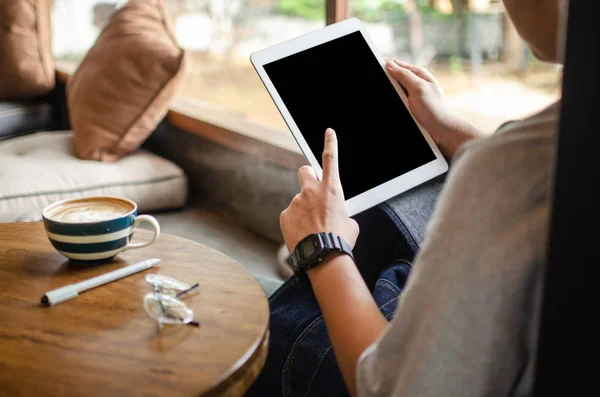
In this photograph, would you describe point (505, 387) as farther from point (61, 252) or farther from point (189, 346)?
point (61, 252)

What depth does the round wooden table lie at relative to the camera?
27.9 inches

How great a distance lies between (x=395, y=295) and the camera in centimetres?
104

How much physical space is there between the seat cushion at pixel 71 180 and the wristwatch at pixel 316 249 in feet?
4.00

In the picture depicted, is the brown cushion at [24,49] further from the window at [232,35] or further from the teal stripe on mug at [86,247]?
the window at [232,35]

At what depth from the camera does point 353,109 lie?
114 centimetres

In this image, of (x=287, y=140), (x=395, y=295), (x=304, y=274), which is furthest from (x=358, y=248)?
(x=287, y=140)

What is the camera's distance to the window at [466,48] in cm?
508

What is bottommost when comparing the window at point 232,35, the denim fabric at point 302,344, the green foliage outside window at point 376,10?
the window at point 232,35

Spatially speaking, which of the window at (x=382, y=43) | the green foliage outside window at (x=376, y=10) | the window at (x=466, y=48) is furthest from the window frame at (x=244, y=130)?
the green foliage outside window at (x=376, y=10)

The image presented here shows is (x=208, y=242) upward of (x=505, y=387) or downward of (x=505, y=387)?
downward

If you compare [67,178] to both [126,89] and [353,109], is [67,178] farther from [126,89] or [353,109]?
[353,109]

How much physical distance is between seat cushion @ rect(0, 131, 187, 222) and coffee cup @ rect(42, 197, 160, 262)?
89cm

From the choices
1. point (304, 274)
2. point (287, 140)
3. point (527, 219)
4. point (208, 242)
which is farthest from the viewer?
point (287, 140)

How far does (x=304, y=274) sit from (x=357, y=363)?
8.5 inches
